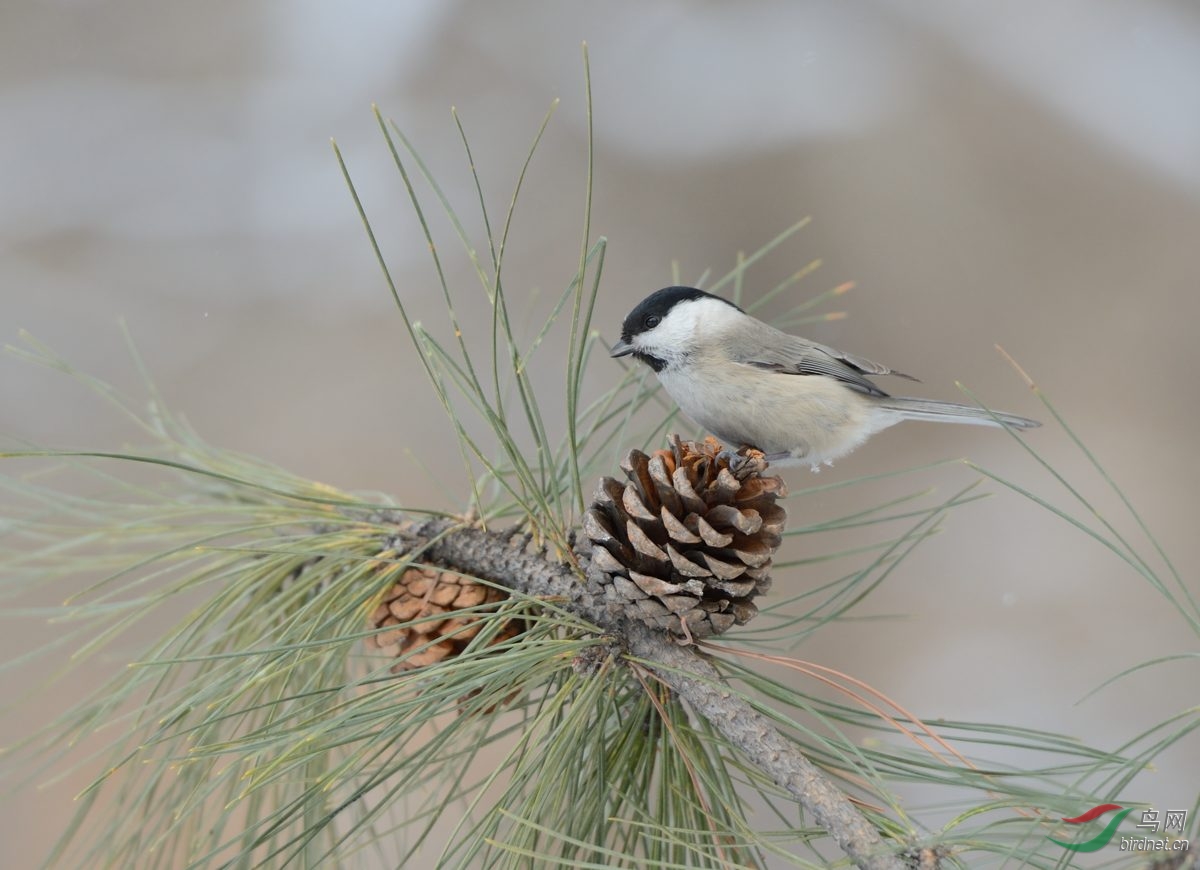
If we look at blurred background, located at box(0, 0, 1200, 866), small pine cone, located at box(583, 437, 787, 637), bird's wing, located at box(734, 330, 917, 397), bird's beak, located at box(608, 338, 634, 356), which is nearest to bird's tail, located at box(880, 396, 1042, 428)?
bird's wing, located at box(734, 330, 917, 397)

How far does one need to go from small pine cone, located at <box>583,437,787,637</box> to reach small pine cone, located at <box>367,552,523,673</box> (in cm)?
9

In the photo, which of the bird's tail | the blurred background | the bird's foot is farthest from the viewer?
the blurred background

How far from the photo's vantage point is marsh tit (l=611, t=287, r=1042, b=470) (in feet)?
2.23

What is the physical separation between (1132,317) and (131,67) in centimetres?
152

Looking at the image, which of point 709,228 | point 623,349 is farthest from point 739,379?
point 709,228

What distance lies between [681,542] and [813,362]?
365 millimetres

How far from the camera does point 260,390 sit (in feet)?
4.61

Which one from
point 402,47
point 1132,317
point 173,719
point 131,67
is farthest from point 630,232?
point 173,719

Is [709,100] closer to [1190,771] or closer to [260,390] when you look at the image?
[260,390]

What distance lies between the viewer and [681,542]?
1.54 feet

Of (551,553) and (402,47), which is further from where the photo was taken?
(402,47)

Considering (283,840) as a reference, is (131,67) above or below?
above

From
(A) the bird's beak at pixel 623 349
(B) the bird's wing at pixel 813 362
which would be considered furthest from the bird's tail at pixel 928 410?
(A) the bird's beak at pixel 623 349

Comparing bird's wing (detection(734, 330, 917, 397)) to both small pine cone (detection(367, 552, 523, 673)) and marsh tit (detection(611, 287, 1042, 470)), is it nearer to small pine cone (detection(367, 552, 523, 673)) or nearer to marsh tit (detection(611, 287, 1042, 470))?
marsh tit (detection(611, 287, 1042, 470))
